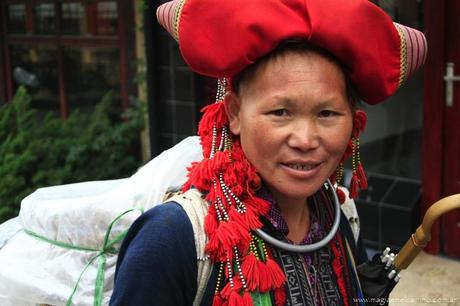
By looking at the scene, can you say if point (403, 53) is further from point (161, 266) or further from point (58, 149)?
point (58, 149)

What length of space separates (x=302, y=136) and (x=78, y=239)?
3.29ft

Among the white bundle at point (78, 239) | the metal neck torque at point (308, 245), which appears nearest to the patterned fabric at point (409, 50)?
the metal neck torque at point (308, 245)

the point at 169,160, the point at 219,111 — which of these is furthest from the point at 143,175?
the point at 219,111

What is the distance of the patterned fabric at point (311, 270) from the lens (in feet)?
4.58

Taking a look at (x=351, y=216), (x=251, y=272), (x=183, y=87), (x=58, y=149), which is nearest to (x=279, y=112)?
(x=251, y=272)

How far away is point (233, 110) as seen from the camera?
1413mm

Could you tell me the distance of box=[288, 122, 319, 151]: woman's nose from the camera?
4.24 feet

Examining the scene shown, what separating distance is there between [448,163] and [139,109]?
105 inches

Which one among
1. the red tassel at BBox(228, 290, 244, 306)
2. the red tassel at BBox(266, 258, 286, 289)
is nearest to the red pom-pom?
the red tassel at BBox(266, 258, 286, 289)

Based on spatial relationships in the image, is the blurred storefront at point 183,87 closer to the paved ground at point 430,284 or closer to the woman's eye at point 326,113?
the paved ground at point 430,284

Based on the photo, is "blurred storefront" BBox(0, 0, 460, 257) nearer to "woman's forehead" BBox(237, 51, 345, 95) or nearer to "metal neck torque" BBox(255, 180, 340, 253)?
"metal neck torque" BBox(255, 180, 340, 253)

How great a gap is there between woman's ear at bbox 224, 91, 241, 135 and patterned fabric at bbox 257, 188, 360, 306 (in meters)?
0.16

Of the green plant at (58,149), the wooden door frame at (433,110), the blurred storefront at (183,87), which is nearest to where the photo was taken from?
the wooden door frame at (433,110)

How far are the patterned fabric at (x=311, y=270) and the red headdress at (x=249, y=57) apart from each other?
1.4 inches
